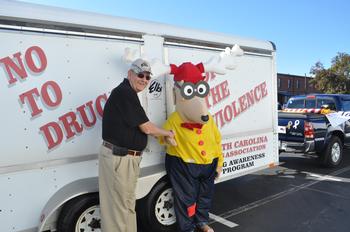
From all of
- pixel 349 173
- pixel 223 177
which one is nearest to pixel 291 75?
pixel 349 173

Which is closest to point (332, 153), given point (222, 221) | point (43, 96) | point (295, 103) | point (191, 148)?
point (295, 103)

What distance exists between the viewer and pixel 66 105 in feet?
10.4

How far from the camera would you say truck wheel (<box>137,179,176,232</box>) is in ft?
12.3

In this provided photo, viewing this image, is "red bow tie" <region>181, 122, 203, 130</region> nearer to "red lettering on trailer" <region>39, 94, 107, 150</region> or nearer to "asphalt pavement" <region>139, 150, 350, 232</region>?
"red lettering on trailer" <region>39, 94, 107, 150</region>

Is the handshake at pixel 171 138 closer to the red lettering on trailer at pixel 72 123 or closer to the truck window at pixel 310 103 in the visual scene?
the red lettering on trailer at pixel 72 123

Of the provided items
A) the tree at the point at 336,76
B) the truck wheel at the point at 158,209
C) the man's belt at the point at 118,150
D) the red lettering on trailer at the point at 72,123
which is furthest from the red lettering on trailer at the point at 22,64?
the tree at the point at 336,76

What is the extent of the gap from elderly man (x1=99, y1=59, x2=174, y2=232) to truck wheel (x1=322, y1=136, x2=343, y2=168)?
5269mm

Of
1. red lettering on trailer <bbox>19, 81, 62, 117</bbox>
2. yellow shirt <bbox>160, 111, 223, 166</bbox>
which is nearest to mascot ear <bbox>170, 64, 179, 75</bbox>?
yellow shirt <bbox>160, 111, 223, 166</bbox>

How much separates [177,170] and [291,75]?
46.3 m

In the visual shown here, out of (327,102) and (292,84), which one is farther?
(292,84)

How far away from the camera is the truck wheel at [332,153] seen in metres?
7.14

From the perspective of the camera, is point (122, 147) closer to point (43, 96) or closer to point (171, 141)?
point (171, 141)

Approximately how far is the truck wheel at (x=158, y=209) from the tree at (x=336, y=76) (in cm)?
3723

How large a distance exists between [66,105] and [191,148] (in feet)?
4.79
